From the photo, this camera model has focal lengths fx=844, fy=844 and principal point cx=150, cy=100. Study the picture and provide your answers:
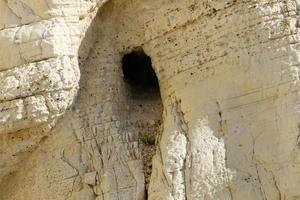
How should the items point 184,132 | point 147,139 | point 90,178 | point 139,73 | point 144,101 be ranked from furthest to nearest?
point 139,73
point 144,101
point 147,139
point 90,178
point 184,132

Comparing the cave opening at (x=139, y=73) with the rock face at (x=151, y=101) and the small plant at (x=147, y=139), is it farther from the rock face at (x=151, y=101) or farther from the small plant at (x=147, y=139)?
the small plant at (x=147, y=139)

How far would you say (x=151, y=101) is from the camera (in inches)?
201

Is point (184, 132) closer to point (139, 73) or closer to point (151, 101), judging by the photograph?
point (151, 101)

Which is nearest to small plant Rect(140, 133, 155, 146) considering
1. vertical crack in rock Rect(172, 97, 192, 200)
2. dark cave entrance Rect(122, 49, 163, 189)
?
dark cave entrance Rect(122, 49, 163, 189)

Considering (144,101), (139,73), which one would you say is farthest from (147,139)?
(139,73)

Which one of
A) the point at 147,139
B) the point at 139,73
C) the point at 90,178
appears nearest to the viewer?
the point at 90,178

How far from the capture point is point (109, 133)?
484 cm

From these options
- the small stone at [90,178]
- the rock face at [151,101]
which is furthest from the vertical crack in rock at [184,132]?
the small stone at [90,178]

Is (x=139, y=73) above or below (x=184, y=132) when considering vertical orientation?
above

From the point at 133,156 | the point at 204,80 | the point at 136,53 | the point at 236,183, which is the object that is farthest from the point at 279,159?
the point at 136,53

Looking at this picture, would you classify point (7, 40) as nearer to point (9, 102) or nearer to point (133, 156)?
point (9, 102)

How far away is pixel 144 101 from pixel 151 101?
0.14ft

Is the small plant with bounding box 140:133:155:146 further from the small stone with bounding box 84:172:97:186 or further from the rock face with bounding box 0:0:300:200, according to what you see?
the small stone with bounding box 84:172:97:186

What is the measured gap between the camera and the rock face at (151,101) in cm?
425
